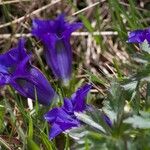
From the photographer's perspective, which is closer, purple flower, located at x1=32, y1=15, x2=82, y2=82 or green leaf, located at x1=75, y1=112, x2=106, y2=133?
green leaf, located at x1=75, y1=112, x2=106, y2=133

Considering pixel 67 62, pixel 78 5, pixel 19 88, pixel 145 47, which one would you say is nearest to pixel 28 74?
pixel 19 88

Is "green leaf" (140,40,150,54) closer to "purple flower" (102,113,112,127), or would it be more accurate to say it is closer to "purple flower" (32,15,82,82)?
"purple flower" (102,113,112,127)

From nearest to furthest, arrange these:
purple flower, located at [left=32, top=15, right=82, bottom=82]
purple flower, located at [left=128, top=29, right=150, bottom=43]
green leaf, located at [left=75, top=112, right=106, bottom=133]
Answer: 1. green leaf, located at [left=75, top=112, right=106, bottom=133]
2. purple flower, located at [left=128, top=29, right=150, bottom=43]
3. purple flower, located at [left=32, top=15, right=82, bottom=82]

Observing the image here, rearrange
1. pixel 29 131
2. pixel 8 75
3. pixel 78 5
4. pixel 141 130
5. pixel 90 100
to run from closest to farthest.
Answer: pixel 141 130 < pixel 29 131 < pixel 8 75 < pixel 90 100 < pixel 78 5

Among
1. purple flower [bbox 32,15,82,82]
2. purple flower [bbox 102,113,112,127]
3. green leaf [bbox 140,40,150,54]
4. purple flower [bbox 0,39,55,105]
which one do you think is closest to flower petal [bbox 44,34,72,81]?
purple flower [bbox 32,15,82,82]

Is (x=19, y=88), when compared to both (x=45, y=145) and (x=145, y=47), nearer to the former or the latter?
(x=45, y=145)

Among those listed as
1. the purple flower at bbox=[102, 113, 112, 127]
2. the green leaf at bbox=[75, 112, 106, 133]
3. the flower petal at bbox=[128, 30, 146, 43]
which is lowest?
the purple flower at bbox=[102, 113, 112, 127]

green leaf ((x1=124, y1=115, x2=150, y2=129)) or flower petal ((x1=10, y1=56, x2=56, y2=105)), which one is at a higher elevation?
green leaf ((x1=124, y1=115, x2=150, y2=129))

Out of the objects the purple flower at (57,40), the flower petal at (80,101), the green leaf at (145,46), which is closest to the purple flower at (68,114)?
the flower petal at (80,101)

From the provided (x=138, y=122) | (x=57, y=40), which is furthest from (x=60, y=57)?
(x=138, y=122)
